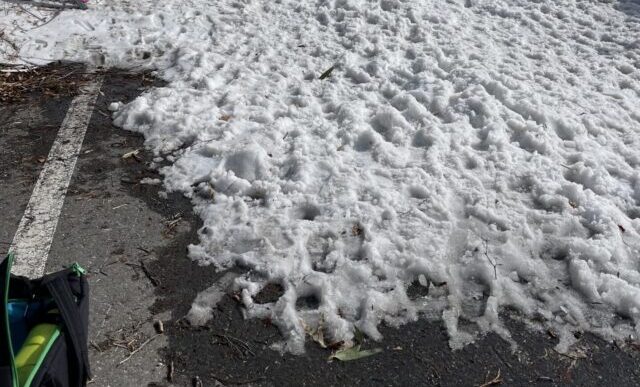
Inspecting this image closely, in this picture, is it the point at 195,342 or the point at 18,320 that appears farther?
the point at 195,342

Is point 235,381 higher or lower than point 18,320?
lower

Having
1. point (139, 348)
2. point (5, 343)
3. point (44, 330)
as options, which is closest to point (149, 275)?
point (139, 348)

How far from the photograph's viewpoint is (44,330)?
7.80 ft

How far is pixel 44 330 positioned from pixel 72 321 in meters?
0.12

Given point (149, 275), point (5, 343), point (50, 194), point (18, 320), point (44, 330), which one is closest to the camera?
point (5, 343)

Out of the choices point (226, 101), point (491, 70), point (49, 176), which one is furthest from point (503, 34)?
point (49, 176)

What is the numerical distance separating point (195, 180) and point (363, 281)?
165cm

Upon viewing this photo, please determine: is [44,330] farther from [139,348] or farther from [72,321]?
[139,348]

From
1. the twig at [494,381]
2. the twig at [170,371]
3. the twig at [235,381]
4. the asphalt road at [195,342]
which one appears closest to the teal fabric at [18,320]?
the asphalt road at [195,342]

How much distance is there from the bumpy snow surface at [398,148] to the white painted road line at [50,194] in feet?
1.46

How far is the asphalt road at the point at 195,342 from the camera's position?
299 cm

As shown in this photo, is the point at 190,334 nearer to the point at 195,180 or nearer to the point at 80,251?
the point at 80,251

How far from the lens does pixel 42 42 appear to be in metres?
6.21

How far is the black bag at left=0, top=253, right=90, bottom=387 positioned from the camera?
221 centimetres
